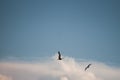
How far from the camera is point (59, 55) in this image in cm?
4778

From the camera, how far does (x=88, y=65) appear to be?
48.2 metres

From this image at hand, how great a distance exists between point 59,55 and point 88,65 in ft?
7.13
